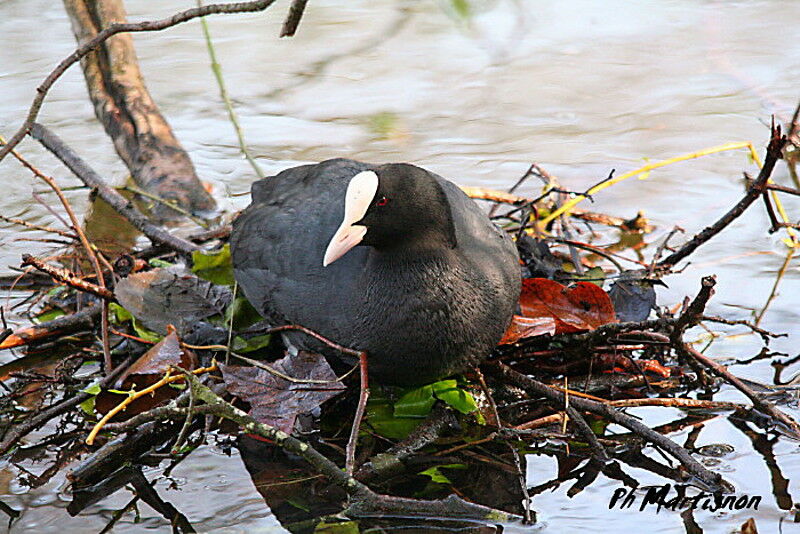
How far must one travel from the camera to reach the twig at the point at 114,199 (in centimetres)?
366

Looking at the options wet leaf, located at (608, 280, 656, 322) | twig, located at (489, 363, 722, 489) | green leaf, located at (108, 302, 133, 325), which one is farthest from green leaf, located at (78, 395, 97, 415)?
wet leaf, located at (608, 280, 656, 322)

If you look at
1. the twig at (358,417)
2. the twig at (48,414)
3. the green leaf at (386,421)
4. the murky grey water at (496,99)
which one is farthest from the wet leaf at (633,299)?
the twig at (48,414)

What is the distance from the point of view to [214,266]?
11.7 ft

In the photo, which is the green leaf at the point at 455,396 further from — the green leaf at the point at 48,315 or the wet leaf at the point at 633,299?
the green leaf at the point at 48,315

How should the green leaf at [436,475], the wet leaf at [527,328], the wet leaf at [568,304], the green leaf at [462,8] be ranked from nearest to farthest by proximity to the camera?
the green leaf at [462,8] → the green leaf at [436,475] → the wet leaf at [527,328] → the wet leaf at [568,304]

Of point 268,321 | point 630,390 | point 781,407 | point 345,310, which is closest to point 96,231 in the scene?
point 268,321

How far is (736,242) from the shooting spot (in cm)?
423

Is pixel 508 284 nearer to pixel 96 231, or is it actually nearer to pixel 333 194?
pixel 333 194

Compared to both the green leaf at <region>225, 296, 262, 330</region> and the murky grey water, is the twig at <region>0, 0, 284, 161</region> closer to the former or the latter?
the green leaf at <region>225, 296, 262, 330</region>

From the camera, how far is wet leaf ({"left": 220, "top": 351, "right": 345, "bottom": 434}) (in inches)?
112

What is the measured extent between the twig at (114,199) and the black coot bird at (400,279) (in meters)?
0.68

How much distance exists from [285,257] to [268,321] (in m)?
0.22

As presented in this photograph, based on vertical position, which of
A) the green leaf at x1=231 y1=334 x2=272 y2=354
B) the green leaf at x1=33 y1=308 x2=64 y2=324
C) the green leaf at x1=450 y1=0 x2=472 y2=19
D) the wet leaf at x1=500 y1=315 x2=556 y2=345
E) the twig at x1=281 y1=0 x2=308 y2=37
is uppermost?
the green leaf at x1=450 y1=0 x2=472 y2=19

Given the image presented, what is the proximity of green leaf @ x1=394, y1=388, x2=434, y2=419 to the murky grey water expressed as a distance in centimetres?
104
